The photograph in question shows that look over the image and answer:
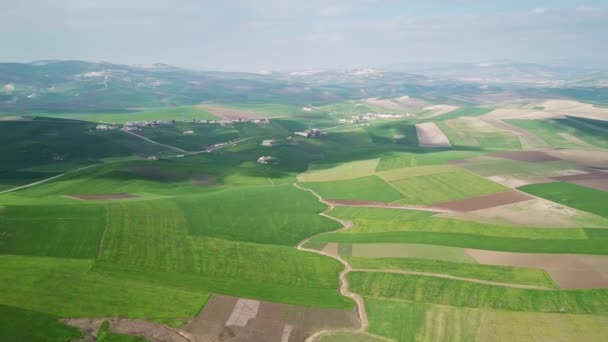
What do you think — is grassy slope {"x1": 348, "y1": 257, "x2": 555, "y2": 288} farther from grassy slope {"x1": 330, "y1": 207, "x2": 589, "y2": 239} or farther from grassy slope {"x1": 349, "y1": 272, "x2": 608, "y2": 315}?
grassy slope {"x1": 330, "y1": 207, "x2": 589, "y2": 239}

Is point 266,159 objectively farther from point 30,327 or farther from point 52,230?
point 30,327

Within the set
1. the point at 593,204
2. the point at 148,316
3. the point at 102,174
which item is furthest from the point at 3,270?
the point at 593,204

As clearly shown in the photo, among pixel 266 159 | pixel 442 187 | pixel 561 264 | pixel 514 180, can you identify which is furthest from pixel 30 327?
pixel 266 159

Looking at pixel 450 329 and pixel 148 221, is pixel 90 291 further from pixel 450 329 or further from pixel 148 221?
pixel 450 329

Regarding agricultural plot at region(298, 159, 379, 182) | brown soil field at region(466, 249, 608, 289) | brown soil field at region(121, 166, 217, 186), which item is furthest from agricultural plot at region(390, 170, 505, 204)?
brown soil field at region(121, 166, 217, 186)

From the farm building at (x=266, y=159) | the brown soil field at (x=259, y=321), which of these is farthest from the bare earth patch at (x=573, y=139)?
the brown soil field at (x=259, y=321)

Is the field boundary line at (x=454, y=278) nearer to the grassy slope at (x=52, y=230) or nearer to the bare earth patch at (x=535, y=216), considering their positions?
the bare earth patch at (x=535, y=216)
